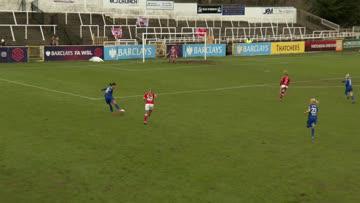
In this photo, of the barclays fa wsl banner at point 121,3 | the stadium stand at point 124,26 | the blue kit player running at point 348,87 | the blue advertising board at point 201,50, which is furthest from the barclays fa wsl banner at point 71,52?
the blue kit player running at point 348,87

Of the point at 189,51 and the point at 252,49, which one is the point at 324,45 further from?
the point at 189,51

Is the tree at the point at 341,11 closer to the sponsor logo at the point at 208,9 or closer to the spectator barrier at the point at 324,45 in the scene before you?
the spectator barrier at the point at 324,45

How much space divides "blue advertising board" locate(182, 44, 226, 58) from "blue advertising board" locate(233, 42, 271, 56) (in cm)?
233

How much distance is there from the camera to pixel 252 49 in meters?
67.5

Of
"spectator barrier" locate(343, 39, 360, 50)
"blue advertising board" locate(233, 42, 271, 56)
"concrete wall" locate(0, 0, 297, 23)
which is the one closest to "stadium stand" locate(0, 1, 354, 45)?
"concrete wall" locate(0, 0, 297, 23)

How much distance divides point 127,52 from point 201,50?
10.3 metres

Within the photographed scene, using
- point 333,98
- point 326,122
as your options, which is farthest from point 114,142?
point 333,98

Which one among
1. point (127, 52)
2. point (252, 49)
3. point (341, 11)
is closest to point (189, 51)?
point (127, 52)

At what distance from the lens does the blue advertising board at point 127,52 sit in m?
55.0

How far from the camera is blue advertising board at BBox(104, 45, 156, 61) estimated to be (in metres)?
55.0

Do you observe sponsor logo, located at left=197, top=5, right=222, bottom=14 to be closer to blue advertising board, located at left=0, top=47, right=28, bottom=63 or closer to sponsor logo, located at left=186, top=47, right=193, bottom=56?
sponsor logo, located at left=186, top=47, right=193, bottom=56

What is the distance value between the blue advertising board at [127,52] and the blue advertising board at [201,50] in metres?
4.35

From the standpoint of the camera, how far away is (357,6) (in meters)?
102

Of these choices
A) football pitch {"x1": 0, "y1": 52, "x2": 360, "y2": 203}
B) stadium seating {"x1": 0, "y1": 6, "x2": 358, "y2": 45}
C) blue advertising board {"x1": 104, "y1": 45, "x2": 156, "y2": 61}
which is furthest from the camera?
stadium seating {"x1": 0, "y1": 6, "x2": 358, "y2": 45}
